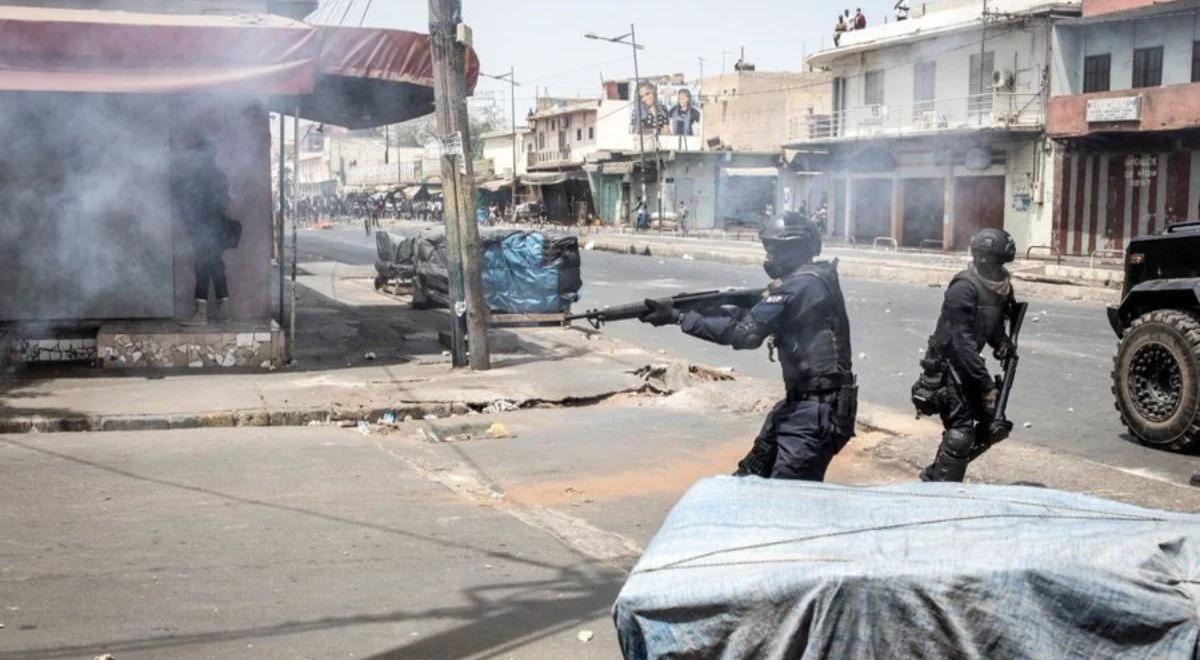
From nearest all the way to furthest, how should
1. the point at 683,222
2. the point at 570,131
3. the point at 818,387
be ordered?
the point at 818,387, the point at 683,222, the point at 570,131

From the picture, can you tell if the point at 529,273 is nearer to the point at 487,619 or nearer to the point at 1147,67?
the point at 487,619

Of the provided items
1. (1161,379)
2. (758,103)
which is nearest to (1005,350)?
(1161,379)

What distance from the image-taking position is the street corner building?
10.3 m

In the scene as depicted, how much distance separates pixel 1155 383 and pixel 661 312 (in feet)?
14.9

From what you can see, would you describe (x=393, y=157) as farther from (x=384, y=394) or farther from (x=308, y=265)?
(x=384, y=394)

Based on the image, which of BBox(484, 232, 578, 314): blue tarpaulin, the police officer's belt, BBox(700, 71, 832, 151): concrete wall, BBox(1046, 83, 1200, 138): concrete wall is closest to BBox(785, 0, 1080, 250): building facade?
BBox(1046, 83, 1200, 138): concrete wall

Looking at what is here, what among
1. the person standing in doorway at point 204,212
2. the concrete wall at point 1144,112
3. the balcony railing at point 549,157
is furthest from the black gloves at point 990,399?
the balcony railing at point 549,157

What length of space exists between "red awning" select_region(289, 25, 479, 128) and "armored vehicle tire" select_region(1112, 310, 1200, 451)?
249 inches

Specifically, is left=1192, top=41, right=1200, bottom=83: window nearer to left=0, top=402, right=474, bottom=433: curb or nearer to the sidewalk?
the sidewalk

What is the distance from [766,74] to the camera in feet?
210

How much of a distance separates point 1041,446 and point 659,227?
45549 mm

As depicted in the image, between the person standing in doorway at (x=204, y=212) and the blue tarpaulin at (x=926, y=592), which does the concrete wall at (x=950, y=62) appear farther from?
the blue tarpaulin at (x=926, y=592)

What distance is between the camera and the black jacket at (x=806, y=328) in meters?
5.18

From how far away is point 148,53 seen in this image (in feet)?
33.0
